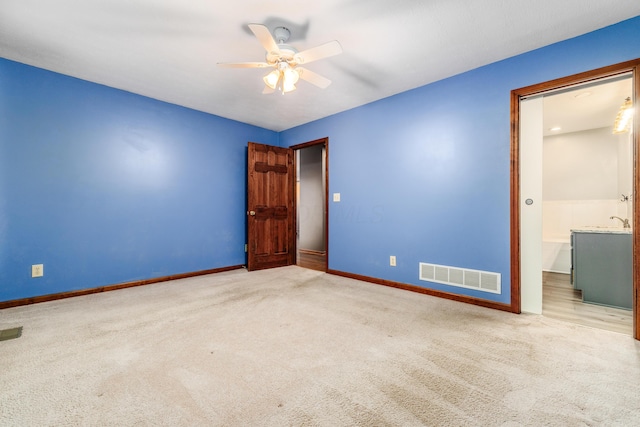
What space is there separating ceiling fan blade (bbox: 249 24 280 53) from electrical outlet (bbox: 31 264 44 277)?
129 inches

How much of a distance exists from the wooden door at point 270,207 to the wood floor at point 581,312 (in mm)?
3650

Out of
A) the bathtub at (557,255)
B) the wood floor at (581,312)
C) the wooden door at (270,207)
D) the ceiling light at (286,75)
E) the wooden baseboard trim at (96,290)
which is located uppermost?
the ceiling light at (286,75)

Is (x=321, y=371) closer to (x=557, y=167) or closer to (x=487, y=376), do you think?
(x=487, y=376)

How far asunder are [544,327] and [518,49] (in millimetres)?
2502

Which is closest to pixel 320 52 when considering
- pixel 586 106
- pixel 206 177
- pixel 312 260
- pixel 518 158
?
pixel 518 158

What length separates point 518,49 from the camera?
249 centimetres

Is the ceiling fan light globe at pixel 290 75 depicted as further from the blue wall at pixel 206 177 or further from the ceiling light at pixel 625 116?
the ceiling light at pixel 625 116

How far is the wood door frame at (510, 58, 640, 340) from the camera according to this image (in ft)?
6.72

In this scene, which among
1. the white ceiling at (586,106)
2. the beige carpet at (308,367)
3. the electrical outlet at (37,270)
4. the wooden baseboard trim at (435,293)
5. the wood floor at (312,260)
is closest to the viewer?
the beige carpet at (308,367)

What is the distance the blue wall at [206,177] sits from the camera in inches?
106

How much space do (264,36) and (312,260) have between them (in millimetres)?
4243

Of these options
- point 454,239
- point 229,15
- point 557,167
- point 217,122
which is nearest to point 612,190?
point 557,167

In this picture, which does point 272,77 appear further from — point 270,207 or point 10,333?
point 10,333

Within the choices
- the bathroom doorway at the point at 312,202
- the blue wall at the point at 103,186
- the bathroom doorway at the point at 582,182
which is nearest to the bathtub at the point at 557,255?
the bathroom doorway at the point at 582,182
